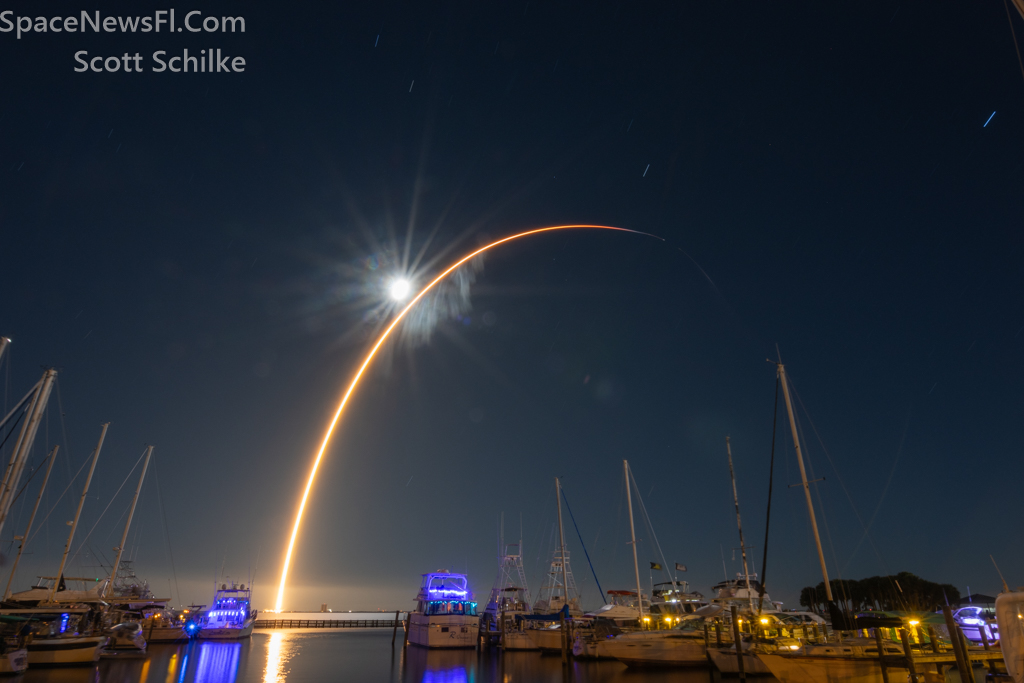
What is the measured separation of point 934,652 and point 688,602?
27395 mm

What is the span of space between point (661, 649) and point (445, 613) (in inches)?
762

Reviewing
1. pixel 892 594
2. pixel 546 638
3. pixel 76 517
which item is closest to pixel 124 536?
pixel 76 517

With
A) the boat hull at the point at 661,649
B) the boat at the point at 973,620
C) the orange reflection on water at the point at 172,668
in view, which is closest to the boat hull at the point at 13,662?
the orange reflection on water at the point at 172,668

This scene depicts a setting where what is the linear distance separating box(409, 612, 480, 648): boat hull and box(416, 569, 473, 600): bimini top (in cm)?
184

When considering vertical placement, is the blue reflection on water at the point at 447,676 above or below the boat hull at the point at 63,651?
below

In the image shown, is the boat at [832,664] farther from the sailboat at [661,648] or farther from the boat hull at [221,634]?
the boat hull at [221,634]

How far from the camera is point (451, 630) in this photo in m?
46.3

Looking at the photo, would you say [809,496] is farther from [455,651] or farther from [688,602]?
[455,651]

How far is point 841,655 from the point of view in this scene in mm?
21500

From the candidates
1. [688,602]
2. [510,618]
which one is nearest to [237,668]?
[510,618]

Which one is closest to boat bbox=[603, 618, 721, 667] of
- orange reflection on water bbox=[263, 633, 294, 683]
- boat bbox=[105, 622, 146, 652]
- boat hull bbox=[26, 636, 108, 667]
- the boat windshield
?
the boat windshield

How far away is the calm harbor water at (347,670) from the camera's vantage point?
3011 cm

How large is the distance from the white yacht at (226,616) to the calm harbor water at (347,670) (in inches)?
524

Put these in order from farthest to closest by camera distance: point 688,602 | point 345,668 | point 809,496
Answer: point 688,602 → point 345,668 → point 809,496
